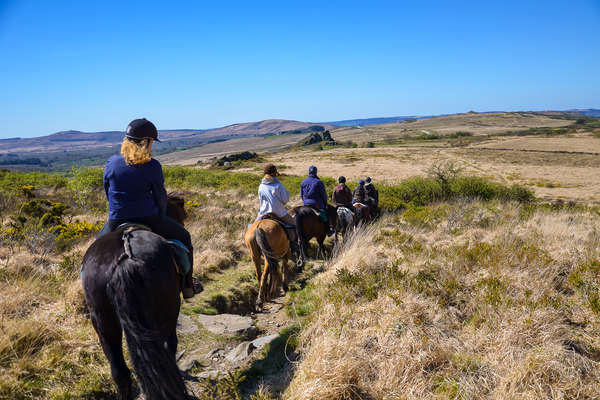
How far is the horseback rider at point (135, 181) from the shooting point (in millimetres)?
3619

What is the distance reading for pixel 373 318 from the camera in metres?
4.18

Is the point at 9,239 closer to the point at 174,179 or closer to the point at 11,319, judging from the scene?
the point at 11,319

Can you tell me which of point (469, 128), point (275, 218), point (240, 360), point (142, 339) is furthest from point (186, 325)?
point (469, 128)

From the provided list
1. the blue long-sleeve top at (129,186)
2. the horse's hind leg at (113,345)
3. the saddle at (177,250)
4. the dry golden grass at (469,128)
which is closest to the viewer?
the horse's hind leg at (113,345)

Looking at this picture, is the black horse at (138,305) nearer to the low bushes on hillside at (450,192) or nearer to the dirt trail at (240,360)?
the dirt trail at (240,360)

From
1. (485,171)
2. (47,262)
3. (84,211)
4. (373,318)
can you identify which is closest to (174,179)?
(84,211)

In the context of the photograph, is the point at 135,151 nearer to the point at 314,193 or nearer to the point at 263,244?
the point at 263,244

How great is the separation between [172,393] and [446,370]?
2.64 m

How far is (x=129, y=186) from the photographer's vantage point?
364 cm

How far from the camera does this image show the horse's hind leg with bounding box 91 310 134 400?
10.1 ft

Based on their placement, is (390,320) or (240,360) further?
(240,360)

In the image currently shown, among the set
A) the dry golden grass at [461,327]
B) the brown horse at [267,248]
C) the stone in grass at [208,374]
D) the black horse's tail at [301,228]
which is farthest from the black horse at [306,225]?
the stone in grass at [208,374]

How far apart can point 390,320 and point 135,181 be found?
343cm

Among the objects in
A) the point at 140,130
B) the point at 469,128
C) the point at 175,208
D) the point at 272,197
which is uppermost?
the point at 469,128
